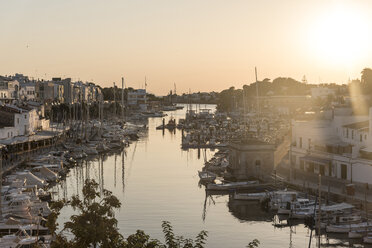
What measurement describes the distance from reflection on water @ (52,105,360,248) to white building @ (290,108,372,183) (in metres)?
7.69

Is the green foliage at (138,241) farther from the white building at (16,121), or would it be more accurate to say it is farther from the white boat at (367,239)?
the white building at (16,121)

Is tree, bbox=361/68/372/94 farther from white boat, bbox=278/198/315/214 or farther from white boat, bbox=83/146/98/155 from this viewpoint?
white boat, bbox=278/198/315/214

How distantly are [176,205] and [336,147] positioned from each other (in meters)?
14.0

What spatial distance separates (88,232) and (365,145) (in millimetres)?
35001

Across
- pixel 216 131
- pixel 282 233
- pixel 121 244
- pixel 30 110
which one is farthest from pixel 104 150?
pixel 121 244

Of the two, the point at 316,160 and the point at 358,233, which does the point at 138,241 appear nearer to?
the point at 358,233

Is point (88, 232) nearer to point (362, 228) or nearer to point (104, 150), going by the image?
point (362, 228)

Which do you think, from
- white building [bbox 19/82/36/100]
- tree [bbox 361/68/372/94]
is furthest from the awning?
white building [bbox 19/82/36/100]

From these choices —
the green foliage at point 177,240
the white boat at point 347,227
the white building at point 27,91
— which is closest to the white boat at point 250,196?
the white boat at point 347,227

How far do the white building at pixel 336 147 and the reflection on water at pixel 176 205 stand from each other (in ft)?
25.2

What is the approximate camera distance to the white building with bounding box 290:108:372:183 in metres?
47.3

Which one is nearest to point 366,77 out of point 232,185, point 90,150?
point 90,150

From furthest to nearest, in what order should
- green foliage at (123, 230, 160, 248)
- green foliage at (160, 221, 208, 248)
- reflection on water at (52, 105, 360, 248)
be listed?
reflection on water at (52, 105, 360, 248), green foliage at (123, 230, 160, 248), green foliage at (160, 221, 208, 248)

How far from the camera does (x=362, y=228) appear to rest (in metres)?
35.6
